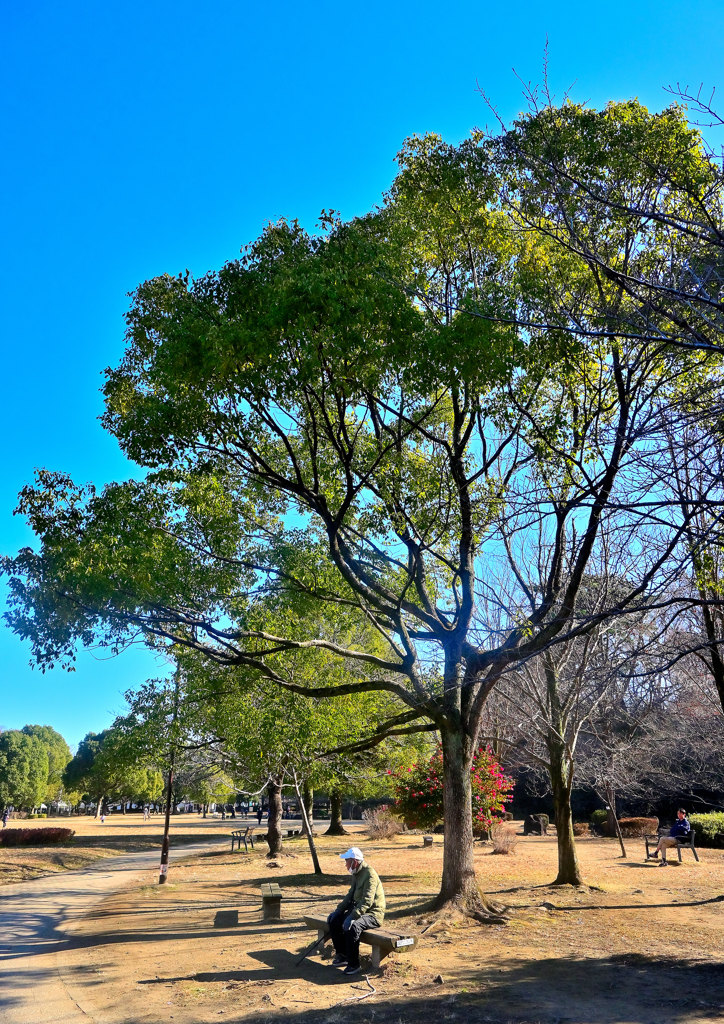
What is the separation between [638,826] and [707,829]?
4750 mm

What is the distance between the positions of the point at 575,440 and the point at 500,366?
188cm

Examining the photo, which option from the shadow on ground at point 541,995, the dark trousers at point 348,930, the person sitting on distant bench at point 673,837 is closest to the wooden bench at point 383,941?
the dark trousers at point 348,930

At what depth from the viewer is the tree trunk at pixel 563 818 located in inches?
569

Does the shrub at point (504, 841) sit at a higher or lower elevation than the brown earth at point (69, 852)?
higher

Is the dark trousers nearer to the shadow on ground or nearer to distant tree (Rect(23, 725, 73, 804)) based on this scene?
the shadow on ground

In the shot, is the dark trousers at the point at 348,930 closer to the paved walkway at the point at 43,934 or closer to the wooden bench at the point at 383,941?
the wooden bench at the point at 383,941

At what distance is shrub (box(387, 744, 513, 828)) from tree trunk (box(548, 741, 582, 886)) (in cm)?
661

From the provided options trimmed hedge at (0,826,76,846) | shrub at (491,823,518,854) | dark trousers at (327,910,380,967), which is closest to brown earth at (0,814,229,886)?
trimmed hedge at (0,826,76,846)

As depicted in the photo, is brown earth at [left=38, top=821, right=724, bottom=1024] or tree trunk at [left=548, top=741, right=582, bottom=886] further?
tree trunk at [left=548, top=741, right=582, bottom=886]

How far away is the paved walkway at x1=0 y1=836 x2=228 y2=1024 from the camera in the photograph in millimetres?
7211

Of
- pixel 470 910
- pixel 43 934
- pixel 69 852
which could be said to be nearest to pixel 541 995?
pixel 470 910

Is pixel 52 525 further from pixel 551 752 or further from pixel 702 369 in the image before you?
pixel 551 752

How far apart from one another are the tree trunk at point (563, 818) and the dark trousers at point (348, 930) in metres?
7.05

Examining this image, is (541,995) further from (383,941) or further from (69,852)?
(69,852)
